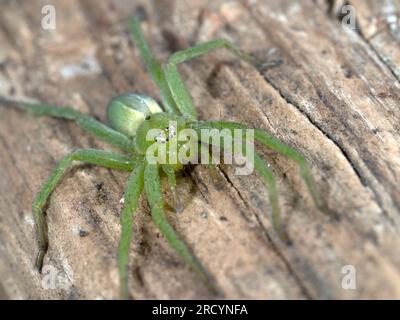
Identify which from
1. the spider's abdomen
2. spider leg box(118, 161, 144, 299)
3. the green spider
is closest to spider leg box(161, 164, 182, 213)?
the green spider

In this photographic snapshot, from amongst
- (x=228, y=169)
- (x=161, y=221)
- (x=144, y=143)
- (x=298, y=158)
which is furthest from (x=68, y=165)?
(x=298, y=158)

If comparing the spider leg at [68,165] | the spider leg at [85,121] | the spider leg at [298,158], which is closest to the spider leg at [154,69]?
the spider leg at [85,121]

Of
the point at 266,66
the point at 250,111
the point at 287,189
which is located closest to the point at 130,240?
the point at 287,189

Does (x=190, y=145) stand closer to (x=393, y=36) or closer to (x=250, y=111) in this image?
(x=250, y=111)

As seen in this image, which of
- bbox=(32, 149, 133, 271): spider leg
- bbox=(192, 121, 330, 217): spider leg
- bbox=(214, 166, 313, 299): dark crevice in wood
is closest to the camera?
bbox=(214, 166, 313, 299): dark crevice in wood

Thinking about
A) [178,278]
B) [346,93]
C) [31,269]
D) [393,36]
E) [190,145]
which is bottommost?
[31,269]

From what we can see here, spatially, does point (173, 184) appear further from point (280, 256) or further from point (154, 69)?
point (154, 69)

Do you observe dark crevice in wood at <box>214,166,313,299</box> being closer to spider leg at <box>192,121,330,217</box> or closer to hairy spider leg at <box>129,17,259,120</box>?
spider leg at <box>192,121,330,217</box>
